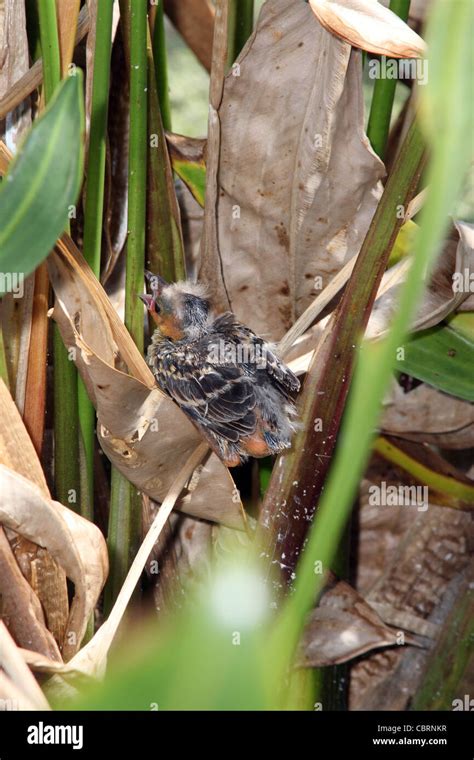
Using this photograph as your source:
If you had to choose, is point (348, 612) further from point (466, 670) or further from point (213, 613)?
point (213, 613)

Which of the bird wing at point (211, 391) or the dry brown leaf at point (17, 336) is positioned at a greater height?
the dry brown leaf at point (17, 336)

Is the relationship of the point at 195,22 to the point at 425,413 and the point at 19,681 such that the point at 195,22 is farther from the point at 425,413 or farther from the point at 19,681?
the point at 19,681

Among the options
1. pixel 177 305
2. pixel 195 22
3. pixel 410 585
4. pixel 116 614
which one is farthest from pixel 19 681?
pixel 195 22

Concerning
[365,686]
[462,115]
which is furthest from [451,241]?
[462,115]

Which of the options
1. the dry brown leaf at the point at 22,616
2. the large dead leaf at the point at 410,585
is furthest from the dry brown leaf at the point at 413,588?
the dry brown leaf at the point at 22,616
